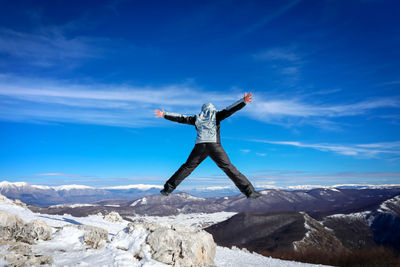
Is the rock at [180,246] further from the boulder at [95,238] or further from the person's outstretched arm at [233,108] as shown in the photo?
the person's outstretched arm at [233,108]

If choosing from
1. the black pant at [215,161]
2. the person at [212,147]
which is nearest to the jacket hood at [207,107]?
Result: the person at [212,147]

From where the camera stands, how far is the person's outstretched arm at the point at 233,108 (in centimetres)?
1230

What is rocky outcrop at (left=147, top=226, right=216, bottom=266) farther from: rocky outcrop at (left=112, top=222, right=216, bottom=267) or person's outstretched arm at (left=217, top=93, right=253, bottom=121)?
person's outstretched arm at (left=217, top=93, right=253, bottom=121)

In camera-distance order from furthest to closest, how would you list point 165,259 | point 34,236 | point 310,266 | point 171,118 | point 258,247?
point 258,247
point 310,266
point 171,118
point 34,236
point 165,259

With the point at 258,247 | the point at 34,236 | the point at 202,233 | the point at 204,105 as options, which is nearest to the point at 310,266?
the point at 202,233

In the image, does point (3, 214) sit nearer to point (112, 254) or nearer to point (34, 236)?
point (34, 236)

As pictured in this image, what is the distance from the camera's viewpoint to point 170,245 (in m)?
11.5

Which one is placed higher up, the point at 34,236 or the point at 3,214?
the point at 3,214

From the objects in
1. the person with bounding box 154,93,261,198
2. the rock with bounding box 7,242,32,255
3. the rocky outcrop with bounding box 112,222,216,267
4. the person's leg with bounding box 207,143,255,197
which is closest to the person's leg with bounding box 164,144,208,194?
the person with bounding box 154,93,261,198

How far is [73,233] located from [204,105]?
8.68 m

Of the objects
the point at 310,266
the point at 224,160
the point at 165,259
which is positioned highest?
the point at 224,160

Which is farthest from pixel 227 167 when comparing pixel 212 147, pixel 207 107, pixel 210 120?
pixel 207 107

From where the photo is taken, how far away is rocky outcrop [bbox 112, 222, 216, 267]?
1118 centimetres

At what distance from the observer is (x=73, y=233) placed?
13.4 meters
